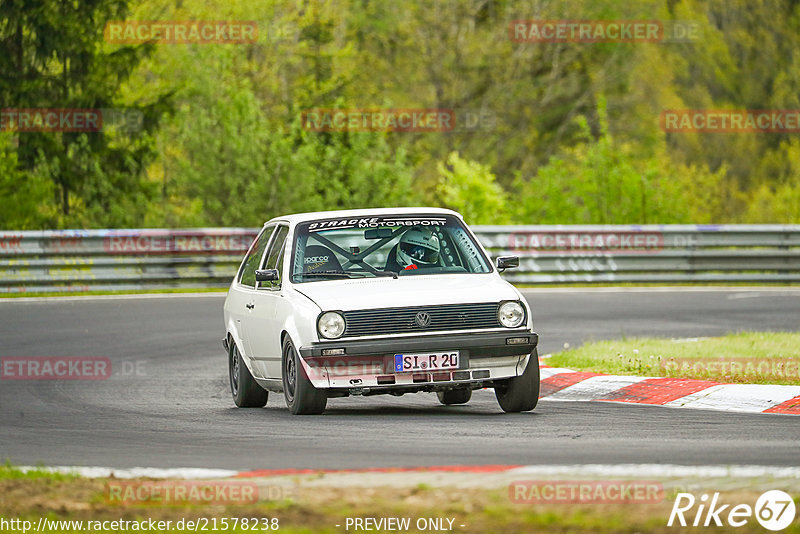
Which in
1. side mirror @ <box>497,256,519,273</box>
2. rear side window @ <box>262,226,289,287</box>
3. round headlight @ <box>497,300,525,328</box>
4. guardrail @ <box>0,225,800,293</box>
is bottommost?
guardrail @ <box>0,225,800,293</box>

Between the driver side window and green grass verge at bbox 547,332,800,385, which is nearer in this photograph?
the driver side window

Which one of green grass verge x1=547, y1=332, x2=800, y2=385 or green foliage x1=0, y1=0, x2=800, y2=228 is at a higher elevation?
green foliage x1=0, y1=0, x2=800, y2=228

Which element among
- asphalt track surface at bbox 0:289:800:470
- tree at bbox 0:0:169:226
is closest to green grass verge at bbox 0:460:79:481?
asphalt track surface at bbox 0:289:800:470

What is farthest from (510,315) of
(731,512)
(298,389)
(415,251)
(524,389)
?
(731,512)

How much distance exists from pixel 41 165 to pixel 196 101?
477 cm

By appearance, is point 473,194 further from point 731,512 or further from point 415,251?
point 731,512

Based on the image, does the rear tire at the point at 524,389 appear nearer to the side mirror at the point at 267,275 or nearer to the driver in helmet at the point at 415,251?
the driver in helmet at the point at 415,251

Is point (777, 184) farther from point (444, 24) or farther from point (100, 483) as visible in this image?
point (100, 483)

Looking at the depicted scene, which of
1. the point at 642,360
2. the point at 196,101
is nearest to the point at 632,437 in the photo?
the point at 642,360

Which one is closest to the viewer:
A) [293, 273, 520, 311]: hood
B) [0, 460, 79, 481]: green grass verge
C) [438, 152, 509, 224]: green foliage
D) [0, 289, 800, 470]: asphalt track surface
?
[0, 460, 79, 481]: green grass verge

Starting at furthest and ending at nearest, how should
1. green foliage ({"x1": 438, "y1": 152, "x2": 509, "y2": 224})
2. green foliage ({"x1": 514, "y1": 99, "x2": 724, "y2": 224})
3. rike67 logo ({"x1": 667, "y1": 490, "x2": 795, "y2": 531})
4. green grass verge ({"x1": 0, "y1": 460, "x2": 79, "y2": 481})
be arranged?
green foliage ({"x1": 438, "y1": 152, "x2": 509, "y2": 224})
green foliage ({"x1": 514, "y1": 99, "x2": 724, "y2": 224})
green grass verge ({"x1": 0, "y1": 460, "x2": 79, "y2": 481})
rike67 logo ({"x1": 667, "y1": 490, "x2": 795, "y2": 531})

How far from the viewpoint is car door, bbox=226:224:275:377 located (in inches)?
464

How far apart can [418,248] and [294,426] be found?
7.12 feet

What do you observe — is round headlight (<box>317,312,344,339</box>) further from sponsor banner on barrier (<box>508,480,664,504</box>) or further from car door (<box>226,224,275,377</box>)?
sponsor banner on barrier (<box>508,480,664,504</box>)
